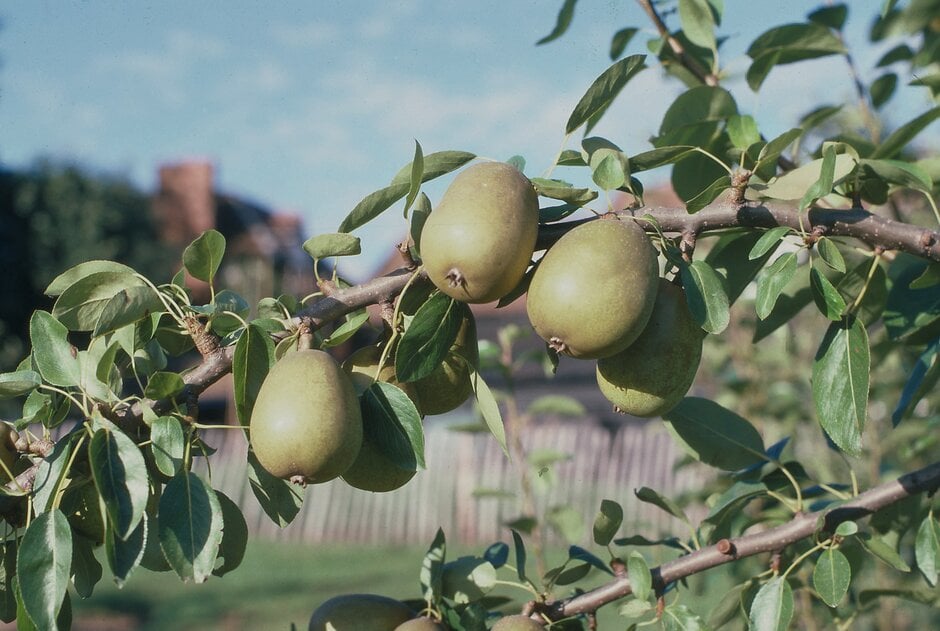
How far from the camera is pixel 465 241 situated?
Result: 1148mm

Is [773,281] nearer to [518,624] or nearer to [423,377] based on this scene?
[423,377]

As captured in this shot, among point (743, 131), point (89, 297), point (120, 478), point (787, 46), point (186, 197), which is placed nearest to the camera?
point (120, 478)

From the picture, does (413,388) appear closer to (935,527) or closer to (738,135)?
(738,135)

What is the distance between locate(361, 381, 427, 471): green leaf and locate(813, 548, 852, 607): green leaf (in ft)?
2.22

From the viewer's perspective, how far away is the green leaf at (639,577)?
142cm

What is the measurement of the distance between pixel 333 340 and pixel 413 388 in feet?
0.43

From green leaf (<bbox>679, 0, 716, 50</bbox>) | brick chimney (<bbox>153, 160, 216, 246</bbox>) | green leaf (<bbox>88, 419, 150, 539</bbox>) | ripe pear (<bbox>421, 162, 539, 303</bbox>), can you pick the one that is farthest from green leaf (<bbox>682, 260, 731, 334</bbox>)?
brick chimney (<bbox>153, 160, 216, 246</bbox>)

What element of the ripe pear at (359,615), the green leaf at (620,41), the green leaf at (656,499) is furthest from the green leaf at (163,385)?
the green leaf at (620,41)

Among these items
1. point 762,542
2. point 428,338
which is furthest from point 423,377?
point 762,542

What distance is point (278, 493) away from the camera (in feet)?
4.38

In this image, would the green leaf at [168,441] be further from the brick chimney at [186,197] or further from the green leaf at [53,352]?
the brick chimney at [186,197]

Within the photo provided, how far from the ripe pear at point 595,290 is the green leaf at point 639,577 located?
39 cm

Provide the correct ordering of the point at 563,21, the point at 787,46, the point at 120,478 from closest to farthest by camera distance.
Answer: the point at 120,478, the point at 787,46, the point at 563,21

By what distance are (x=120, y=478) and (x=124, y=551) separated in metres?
0.09
